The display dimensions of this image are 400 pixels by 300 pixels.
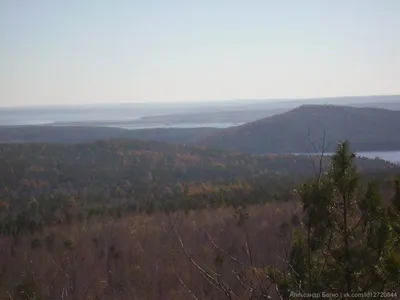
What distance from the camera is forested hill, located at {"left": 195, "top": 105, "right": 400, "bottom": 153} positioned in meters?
41.3

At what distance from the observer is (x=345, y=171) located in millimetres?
2598

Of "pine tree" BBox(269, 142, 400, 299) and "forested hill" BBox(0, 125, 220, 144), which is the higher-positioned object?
"pine tree" BBox(269, 142, 400, 299)

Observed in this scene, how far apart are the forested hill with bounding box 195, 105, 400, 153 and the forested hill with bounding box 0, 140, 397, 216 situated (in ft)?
37.1

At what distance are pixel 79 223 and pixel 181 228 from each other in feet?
9.93

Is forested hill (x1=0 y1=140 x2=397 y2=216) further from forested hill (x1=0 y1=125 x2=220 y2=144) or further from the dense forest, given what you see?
forested hill (x1=0 y1=125 x2=220 y2=144)

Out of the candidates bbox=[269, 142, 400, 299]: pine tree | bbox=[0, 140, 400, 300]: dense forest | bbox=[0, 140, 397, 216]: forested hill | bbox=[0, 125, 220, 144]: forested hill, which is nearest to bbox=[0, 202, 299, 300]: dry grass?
bbox=[0, 140, 400, 300]: dense forest

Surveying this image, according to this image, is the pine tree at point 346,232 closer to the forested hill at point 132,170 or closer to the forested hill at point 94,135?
the forested hill at point 132,170

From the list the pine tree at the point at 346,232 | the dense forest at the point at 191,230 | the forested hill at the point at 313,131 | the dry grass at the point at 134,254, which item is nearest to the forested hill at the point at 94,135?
the forested hill at the point at 313,131

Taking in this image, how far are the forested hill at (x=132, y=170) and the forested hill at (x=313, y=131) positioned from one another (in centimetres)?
1130

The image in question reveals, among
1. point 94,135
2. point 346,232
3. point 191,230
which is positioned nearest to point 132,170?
point 191,230

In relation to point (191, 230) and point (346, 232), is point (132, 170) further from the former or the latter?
point (346, 232)

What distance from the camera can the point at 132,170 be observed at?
82.4ft

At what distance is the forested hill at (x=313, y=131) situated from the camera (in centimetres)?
4131

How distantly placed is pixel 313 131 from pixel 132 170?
25.4 meters
